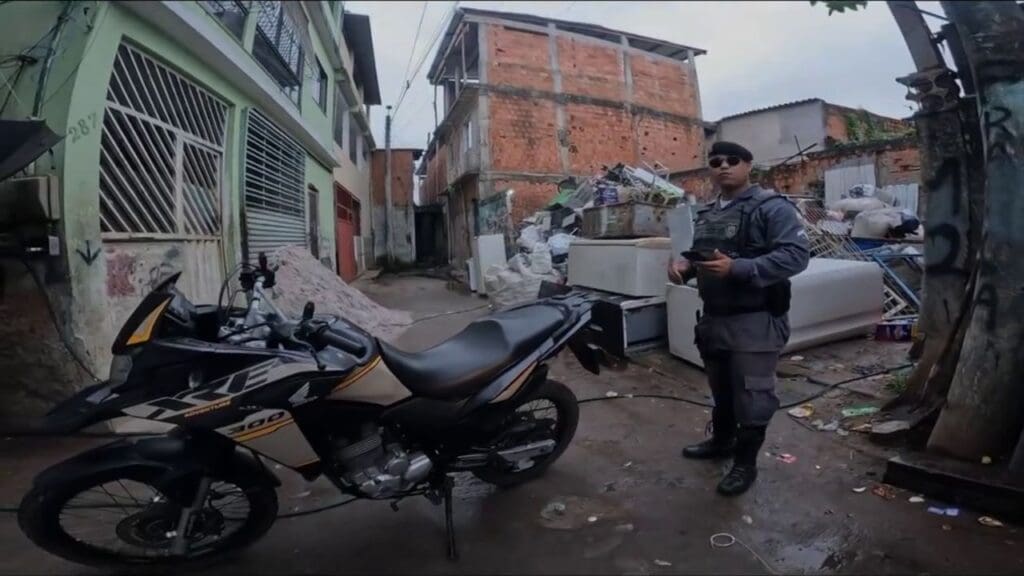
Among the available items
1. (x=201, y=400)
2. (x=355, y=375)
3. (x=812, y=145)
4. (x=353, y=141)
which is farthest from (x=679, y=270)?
(x=353, y=141)

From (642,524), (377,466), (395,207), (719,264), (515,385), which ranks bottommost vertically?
(642,524)

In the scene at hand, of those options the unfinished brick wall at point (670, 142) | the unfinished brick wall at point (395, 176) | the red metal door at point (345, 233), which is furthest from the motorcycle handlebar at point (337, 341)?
the unfinished brick wall at point (395, 176)

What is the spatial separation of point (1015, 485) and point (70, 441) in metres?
4.71

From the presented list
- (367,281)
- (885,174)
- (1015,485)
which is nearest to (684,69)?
(885,174)

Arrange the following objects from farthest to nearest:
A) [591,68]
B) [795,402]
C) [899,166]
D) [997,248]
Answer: [591,68], [899,166], [795,402], [997,248]

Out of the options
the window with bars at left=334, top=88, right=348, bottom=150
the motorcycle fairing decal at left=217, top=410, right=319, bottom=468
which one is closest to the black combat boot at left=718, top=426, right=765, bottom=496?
the motorcycle fairing decal at left=217, top=410, right=319, bottom=468

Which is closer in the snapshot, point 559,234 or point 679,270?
point 679,270

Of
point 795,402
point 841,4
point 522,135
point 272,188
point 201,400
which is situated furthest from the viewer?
point 522,135

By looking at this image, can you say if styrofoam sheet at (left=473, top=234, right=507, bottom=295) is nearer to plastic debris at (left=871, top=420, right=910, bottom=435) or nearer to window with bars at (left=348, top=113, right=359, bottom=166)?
window with bars at (left=348, top=113, right=359, bottom=166)

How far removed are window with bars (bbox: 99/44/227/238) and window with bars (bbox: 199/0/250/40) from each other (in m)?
1.61

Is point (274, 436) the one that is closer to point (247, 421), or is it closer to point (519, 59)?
point (247, 421)

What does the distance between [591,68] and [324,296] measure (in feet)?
43.0

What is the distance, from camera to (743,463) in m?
2.47

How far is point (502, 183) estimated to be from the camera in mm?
15258
